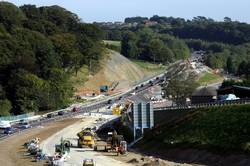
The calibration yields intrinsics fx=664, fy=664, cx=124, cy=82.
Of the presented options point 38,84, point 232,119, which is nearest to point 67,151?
point 232,119

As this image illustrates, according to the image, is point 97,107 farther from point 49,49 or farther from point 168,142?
point 168,142

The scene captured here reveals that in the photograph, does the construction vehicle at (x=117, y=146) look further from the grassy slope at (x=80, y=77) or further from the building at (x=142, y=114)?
the grassy slope at (x=80, y=77)

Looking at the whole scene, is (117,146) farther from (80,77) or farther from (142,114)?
(80,77)

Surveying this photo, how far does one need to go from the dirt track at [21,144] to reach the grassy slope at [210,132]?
514 inches

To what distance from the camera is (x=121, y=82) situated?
194 meters

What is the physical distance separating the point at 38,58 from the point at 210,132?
9165 cm

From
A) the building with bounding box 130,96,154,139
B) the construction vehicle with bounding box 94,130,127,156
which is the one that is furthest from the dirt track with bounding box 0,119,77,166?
the building with bounding box 130,96,154,139

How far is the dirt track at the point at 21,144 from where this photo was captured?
215 feet

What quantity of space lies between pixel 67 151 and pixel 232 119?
17.6 metres

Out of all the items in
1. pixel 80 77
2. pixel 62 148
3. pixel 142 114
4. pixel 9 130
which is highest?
pixel 142 114

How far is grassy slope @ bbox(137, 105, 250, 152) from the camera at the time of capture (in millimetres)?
58219

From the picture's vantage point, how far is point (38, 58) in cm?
15012

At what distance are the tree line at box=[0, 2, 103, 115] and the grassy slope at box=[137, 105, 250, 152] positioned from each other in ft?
203

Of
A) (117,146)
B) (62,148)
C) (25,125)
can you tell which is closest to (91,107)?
(25,125)
